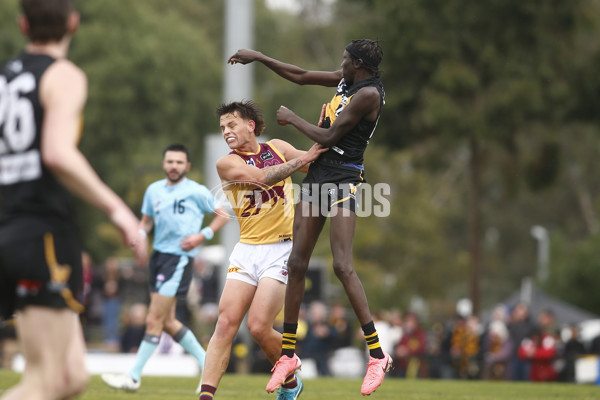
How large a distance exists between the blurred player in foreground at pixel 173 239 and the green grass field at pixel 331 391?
521mm

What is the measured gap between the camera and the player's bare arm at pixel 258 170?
8.16 meters

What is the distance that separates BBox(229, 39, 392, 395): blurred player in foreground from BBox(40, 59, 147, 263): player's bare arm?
349 centimetres

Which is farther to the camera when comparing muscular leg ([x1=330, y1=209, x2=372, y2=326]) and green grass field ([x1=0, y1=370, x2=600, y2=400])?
green grass field ([x1=0, y1=370, x2=600, y2=400])

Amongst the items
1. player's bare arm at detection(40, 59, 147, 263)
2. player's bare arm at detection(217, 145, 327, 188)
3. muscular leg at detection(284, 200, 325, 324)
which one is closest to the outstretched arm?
player's bare arm at detection(217, 145, 327, 188)

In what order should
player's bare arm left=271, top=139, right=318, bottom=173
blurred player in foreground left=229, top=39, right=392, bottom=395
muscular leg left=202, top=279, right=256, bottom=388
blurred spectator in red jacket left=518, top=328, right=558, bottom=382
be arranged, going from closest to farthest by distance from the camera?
muscular leg left=202, top=279, right=256, bottom=388
blurred player in foreground left=229, top=39, right=392, bottom=395
player's bare arm left=271, top=139, right=318, bottom=173
blurred spectator in red jacket left=518, top=328, right=558, bottom=382

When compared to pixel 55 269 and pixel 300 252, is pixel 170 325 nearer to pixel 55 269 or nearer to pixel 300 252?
pixel 300 252

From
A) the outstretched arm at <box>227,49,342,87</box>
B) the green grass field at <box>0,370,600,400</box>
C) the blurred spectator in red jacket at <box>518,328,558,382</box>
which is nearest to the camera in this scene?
the outstretched arm at <box>227,49,342,87</box>

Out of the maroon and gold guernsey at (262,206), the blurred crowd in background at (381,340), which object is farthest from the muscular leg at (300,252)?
the blurred crowd in background at (381,340)

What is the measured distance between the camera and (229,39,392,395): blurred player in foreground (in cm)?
812

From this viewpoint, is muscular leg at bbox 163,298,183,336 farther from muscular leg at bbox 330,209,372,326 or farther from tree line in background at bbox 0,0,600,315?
tree line in background at bbox 0,0,600,315

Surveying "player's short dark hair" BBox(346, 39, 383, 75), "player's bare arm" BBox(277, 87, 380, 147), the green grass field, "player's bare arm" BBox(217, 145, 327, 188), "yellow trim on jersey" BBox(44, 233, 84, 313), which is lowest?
the green grass field

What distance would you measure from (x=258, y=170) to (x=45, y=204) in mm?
3509

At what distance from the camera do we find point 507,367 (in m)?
21.9

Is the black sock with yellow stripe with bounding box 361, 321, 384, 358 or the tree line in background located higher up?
the tree line in background
